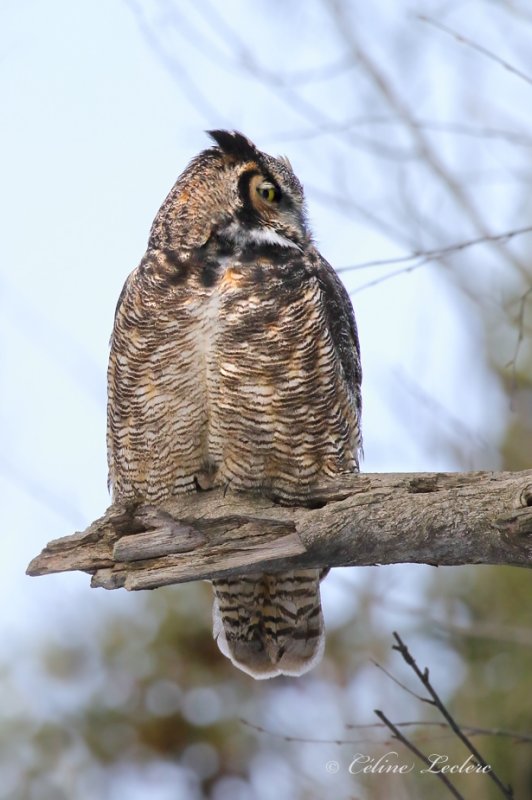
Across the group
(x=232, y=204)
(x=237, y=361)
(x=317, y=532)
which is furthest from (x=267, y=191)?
(x=317, y=532)

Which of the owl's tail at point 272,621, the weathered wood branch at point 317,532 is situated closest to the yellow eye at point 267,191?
the weathered wood branch at point 317,532

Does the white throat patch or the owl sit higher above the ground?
the white throat patch

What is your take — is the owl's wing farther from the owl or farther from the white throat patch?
the white throat patch

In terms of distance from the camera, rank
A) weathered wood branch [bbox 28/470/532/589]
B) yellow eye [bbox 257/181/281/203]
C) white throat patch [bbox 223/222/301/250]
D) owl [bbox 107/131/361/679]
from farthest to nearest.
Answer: yellow eye [bbox 257/181/281/203] → white throat patch [bbox 223/222/301/250] → owl [bbox 107/131/361/679] → weathered wood branch [bbox 28/470/532/589]

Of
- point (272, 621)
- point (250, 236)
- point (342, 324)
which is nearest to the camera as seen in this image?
point (250, 236)

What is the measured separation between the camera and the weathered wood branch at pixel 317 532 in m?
2.99

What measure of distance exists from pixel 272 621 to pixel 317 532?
48.5 inches

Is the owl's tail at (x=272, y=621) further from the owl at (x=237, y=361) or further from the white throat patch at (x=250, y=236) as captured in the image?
the white throat patch at (x=250, y=236)

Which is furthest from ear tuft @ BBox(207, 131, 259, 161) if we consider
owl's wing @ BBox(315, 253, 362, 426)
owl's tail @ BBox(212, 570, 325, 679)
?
owl's tail @ BBox(212, 570, 325, 679)

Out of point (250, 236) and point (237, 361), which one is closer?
point (237, 361)

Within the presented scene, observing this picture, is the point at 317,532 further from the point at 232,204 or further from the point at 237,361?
the point at 232,204

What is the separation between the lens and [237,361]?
379cm

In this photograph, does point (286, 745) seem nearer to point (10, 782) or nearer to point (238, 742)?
point (238, 742)

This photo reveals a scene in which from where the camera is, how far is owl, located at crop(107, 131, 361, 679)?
12.6 feet
